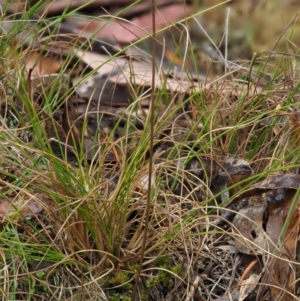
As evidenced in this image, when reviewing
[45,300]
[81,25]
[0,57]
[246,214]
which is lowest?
[81,25]

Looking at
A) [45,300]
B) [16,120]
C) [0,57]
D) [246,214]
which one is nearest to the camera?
[45,300]

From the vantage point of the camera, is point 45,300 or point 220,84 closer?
point 45,300

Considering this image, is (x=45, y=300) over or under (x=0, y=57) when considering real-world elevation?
under

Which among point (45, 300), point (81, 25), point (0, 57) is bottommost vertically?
point (81, 25)

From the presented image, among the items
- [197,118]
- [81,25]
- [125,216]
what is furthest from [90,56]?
[125,216]

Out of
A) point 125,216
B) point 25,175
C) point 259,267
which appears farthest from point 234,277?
point 25,175

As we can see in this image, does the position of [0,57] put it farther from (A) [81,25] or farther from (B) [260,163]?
(A) [81,25]

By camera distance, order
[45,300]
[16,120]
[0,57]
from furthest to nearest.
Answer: [16,120] < [0,57] < [45,300]

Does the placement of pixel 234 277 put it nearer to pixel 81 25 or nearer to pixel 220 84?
pixel 220 84

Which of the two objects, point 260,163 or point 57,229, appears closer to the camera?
point 57,229
